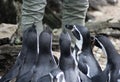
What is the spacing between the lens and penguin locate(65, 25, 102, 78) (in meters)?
4.59

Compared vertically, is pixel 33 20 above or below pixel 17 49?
above

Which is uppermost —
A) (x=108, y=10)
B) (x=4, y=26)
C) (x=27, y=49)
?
(x=27, y=49)

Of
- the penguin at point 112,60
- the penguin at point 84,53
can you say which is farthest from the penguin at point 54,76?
the penguin at point 84,53

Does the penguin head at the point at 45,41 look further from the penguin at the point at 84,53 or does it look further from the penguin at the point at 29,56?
the penguin at the point at 84,53

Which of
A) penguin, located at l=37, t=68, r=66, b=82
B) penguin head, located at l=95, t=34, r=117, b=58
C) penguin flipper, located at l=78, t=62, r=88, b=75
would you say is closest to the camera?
penguin, located at l=37, t=68, r=66, b=82

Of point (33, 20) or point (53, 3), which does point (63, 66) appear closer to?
point (33, 20)

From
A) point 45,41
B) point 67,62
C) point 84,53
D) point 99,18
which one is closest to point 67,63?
point 67,62

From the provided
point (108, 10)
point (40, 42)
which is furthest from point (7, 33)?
point (108, 10)

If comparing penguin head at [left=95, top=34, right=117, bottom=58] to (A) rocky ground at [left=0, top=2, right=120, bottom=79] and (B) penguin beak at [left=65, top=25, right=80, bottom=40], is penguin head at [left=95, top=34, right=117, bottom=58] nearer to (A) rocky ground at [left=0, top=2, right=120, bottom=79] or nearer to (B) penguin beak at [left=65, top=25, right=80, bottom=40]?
(B) penguin beak at [left=65, top=25, right=80, bottom=40]

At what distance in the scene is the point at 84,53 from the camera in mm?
4742

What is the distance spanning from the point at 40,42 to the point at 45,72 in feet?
0.80

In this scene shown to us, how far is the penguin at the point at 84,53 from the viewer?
459 cm

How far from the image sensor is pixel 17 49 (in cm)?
524

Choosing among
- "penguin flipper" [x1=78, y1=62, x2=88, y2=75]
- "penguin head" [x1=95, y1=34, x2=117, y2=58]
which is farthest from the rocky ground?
"penguin head" [x1=95, y1=34, x2=117, y2=58]
